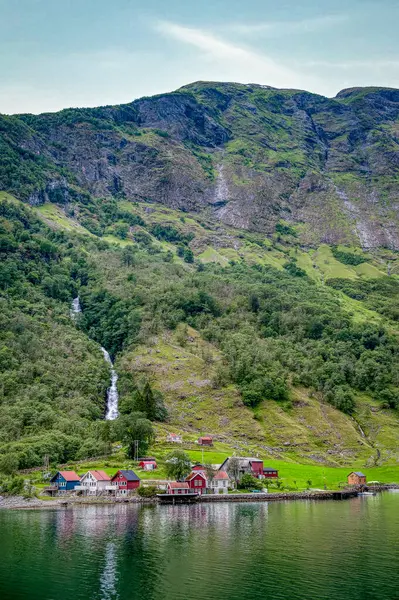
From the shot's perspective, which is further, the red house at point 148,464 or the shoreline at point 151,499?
the red house at point 148,464

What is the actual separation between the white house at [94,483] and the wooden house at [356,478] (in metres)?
63.0

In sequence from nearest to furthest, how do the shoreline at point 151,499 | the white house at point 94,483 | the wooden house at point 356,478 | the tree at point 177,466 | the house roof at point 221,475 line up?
the shoreline at point 151,499, the white house at point 94,483, the tree at point 177,466, the house roof at point 221,475, the wooden house at point 356,478

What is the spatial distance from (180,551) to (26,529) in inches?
1106

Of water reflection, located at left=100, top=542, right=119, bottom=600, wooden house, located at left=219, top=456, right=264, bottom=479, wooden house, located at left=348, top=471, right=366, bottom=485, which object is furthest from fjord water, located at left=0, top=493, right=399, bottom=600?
wooden house, located at left=348, top=471, right=366, bottom=485

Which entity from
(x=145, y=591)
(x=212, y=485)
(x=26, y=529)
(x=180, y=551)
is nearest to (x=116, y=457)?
(x=212, y=485)

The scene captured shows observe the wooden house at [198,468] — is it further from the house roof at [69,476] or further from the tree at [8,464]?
the tree at [8,464]

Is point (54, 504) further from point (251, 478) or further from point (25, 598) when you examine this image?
point (25, 598)

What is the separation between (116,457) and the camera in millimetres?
154625

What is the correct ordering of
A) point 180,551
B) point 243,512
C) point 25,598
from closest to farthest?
point 25,598 → point 180,551 → point 243,512

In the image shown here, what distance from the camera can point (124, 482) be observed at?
5167 inches

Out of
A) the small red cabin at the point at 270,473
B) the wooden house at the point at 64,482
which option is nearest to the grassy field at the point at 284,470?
the small red cabin at the point at 270,473

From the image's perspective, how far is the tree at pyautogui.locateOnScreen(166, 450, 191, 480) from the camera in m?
136

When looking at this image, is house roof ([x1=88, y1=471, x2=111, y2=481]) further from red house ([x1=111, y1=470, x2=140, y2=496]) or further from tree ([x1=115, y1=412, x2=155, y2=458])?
tree ([x1=115, y1=412, x2=155, y2=458])

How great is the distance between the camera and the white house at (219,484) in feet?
456
